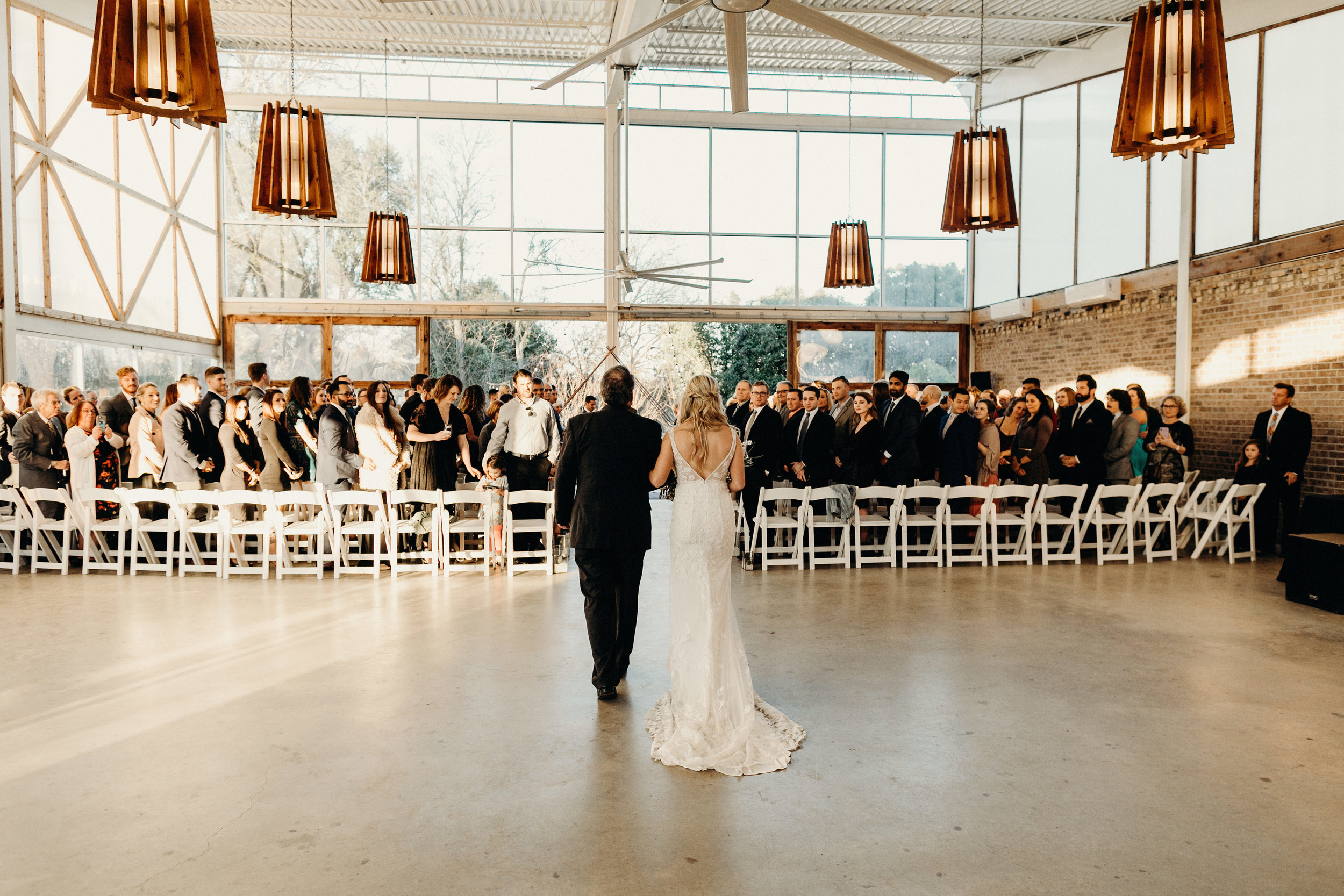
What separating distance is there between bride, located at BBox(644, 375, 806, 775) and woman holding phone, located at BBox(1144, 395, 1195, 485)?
6.47 metres

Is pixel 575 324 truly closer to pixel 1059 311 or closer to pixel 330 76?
pixel 330 76

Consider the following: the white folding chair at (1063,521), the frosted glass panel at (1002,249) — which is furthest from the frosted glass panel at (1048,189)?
the white folding chair at (1063,521)

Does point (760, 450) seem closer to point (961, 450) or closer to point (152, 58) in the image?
point (961, 450)

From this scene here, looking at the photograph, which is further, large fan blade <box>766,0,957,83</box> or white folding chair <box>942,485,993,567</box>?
white folding chair <box>942,485,993,567</box>

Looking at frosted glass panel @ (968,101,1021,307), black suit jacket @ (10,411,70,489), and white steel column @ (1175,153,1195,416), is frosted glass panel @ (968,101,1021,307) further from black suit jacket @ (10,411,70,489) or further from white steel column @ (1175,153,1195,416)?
black suit jacket @ (10,411,70,489)

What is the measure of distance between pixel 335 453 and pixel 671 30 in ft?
27.9

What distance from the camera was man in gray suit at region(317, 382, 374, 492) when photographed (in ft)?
25.2

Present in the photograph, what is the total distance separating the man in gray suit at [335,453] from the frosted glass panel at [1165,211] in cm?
1010

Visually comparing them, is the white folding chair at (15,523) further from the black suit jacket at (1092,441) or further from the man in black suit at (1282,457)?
the man in black suit at (1282,457)

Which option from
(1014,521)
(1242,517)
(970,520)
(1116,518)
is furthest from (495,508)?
(1242,517)

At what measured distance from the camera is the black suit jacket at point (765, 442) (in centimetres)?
784

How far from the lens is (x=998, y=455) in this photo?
27.5 ft

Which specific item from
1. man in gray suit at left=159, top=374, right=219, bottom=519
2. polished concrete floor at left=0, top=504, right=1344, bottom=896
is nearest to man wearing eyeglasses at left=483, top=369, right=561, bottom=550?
polished concrete floor at left=0, top=504, right=1344, bottom=896

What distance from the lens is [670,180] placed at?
1466 centimetres
